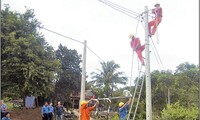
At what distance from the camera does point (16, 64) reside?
76.0ft

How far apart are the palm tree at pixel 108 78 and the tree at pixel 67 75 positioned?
8.50ft

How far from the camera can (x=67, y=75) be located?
35031mm

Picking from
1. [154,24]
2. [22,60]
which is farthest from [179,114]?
[154,24]

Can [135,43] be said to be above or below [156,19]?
below

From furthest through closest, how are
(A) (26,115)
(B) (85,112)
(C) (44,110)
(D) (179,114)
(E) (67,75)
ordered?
1. (E) (67,75)
2. (A) (26,115)
3. (D) (179,114)
4. (C) (44,110)
5. (B) (85,112)

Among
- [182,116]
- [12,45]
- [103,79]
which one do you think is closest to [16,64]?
[12,45]

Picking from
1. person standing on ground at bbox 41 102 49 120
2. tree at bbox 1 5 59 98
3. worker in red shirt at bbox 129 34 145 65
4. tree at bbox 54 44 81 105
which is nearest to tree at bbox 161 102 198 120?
tree at bbox 1 5 59 98

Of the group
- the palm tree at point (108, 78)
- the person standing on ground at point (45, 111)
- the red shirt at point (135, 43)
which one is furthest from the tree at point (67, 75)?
the red shirt at point (135, 43)

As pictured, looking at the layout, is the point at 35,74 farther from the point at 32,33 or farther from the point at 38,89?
the point at 32,33

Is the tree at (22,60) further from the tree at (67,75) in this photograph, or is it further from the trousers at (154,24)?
the trousers at (154,24)

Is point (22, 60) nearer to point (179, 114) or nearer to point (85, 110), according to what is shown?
point (179, 114)

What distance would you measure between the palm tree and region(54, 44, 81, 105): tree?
8.50 feet

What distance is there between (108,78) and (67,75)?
16.3 ft

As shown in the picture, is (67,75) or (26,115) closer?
(26,115)
